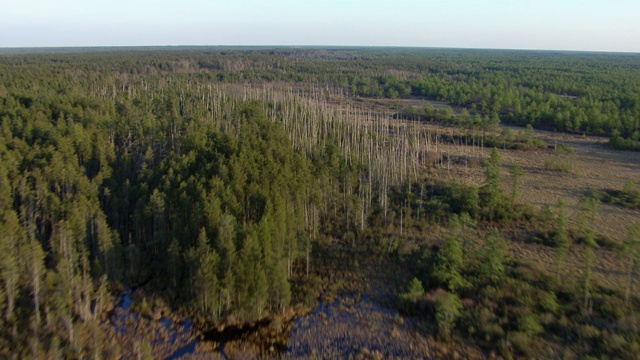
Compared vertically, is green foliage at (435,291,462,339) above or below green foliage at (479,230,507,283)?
below

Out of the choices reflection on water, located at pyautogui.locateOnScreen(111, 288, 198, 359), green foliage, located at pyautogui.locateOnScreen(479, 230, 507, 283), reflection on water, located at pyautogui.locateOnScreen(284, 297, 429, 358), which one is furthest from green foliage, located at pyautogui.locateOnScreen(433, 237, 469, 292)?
reflection on water, located at pyautogui.locateOnScreen(111, 288, 198, 359)

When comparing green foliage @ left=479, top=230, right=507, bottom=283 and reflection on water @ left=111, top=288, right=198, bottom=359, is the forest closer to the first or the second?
green foliage @ left=479, top=230, right=507, bottom=283

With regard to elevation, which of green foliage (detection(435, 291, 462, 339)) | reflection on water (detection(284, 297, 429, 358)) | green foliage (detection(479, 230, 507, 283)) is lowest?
reflection on water (detection(284, 297, 429, 358))

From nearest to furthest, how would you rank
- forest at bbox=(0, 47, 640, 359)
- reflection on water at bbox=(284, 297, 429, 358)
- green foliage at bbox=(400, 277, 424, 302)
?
reflection on water at bbox=(284, 297, 429, 358) → forest at bbox=(0, 47, 640, 359) → green foliage at bbox=(400, 277, 424, 302)

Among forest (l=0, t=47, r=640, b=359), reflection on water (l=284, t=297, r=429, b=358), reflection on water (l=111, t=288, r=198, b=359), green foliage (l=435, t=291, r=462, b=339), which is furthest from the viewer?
green foliage (l=435, t=291, r=462, b=339)

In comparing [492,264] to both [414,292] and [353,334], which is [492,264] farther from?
[353,334]

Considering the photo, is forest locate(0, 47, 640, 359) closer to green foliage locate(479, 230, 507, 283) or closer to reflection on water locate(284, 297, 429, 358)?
green foliage locate(479, 230, 507, 283)

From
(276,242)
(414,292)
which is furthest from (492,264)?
(276,242)

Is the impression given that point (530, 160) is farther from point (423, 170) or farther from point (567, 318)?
point (567, 318)

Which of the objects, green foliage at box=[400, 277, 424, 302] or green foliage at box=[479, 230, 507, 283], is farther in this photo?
green foliage at box=[479, 230, 507, 283]

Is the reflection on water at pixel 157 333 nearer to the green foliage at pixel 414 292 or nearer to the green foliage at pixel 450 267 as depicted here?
the green foliage at pixel 414 292

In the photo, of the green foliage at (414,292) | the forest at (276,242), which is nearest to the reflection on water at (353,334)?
the forest at (276,242)

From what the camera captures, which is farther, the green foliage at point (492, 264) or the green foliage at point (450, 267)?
the green foliage at point (492, 264)
